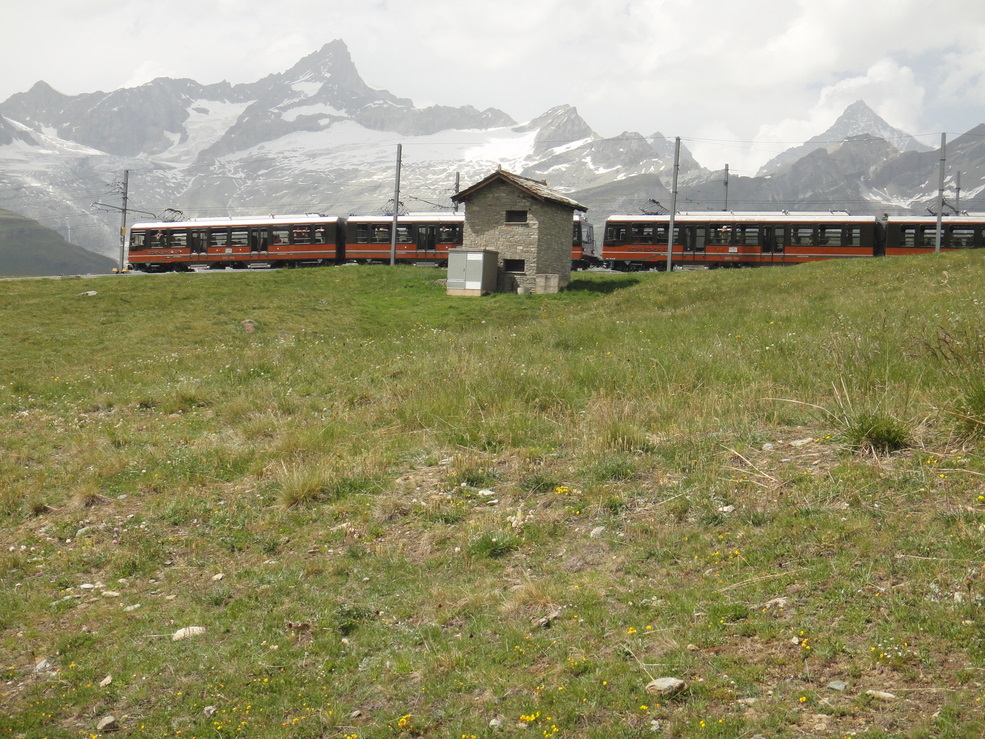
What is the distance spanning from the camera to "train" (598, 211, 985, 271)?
146 ft

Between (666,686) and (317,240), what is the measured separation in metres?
49.0

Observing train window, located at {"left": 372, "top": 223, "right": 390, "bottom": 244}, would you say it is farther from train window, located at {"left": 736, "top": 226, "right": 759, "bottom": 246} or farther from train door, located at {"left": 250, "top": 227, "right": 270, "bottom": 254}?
train window, located at {"left": 736, "top": 226, "right": 759, "bottom": 246}

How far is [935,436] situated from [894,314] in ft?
28.6

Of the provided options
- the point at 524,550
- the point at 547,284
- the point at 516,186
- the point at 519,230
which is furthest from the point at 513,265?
the point at 524,550

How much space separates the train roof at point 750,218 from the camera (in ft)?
148

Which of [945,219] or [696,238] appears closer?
[945,219]

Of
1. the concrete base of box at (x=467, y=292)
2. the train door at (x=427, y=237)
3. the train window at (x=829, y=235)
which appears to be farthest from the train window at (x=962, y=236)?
the train door at (x=427, y=237)

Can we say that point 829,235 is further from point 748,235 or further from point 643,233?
point 643,233

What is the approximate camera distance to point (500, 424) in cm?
1005

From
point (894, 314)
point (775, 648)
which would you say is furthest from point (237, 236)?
point (775, 648)

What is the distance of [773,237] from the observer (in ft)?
151

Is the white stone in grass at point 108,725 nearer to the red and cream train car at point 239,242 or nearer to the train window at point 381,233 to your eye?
the train window at point 381,233

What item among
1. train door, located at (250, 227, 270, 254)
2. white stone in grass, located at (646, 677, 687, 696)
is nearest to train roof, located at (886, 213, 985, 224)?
train door, located at (250, 227, 270, 254)

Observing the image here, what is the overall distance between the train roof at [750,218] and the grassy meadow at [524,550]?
33.2 m
